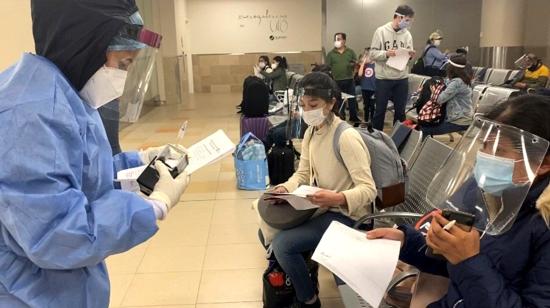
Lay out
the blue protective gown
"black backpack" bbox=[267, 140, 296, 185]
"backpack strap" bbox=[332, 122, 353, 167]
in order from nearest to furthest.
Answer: the blue protective gown, "backpack strap" bbox=[332, 122, 353, 167], "black backpack" bbox=[267, 140, 296, 185]

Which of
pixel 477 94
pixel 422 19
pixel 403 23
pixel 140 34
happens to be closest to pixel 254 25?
pixel 422 19

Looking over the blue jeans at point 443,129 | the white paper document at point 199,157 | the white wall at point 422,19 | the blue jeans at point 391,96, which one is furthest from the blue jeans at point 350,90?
the white paper document at point 199,157

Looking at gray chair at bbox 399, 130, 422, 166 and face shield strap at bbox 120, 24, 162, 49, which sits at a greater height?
face shield strap at bbox 120, 24, 162, 49

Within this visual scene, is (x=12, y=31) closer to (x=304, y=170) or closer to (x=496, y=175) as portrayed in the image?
(x=304, y=170)

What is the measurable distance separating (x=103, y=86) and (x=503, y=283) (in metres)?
1.21

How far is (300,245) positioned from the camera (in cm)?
241

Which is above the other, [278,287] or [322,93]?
[322,93]

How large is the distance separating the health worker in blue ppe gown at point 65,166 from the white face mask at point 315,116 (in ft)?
4.36

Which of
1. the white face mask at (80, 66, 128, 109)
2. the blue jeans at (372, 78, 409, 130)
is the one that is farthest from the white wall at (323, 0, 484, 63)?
the white face mask at (80, 66, 128, 109)

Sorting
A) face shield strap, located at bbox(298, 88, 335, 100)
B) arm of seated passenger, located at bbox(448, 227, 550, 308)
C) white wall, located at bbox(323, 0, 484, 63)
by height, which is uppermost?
white wall, located at bbox(323, 0, 484, 63)

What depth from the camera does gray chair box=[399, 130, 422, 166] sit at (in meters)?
2.98

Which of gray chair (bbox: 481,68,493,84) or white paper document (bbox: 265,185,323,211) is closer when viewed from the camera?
white paper document (bbox: 265,185,323,211)

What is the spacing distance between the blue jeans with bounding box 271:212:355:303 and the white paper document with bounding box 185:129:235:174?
0.73 m

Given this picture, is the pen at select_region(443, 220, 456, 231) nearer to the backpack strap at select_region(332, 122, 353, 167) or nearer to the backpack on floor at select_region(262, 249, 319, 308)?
the backpack strap at select_region(332, 122, 353, 167)
